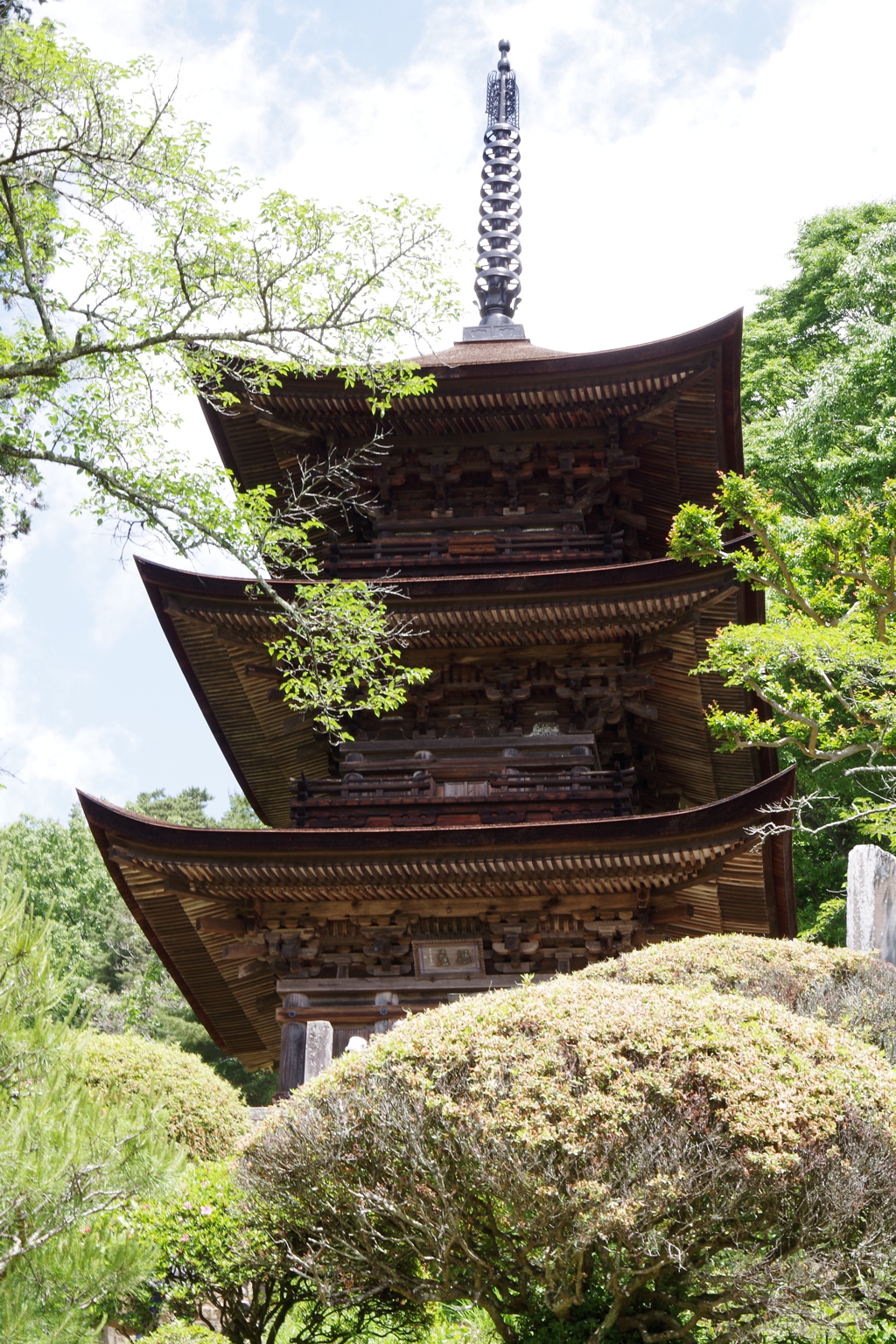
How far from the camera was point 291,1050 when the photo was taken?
11.5m

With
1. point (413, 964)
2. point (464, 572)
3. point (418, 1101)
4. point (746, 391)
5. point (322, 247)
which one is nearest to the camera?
point (418, 1101)

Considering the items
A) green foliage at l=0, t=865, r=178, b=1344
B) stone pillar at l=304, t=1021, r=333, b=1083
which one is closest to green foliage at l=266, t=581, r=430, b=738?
stone pillar at l=304, t=1021, r=333, b=1083

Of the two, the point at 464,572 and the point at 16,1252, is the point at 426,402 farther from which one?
the point at 16,1252

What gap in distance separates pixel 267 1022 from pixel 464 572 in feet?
20.5

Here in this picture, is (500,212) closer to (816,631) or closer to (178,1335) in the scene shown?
(816,631)

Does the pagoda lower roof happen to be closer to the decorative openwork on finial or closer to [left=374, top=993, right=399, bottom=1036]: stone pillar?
[left=374, top=993, right=399, bottom=1036]: stone pillar

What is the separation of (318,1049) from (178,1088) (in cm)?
128

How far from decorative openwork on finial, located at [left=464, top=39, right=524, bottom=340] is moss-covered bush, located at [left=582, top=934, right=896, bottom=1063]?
11471mm

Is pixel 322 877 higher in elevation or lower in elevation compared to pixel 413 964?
higher

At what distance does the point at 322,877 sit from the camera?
37.3 feet

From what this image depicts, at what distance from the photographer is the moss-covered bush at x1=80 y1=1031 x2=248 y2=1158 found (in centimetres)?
1034

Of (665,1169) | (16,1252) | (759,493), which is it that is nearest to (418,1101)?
(665,1169)

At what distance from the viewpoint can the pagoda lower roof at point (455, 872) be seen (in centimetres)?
1102

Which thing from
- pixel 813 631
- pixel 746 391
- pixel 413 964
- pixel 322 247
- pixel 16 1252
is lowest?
pixel 16 1252
